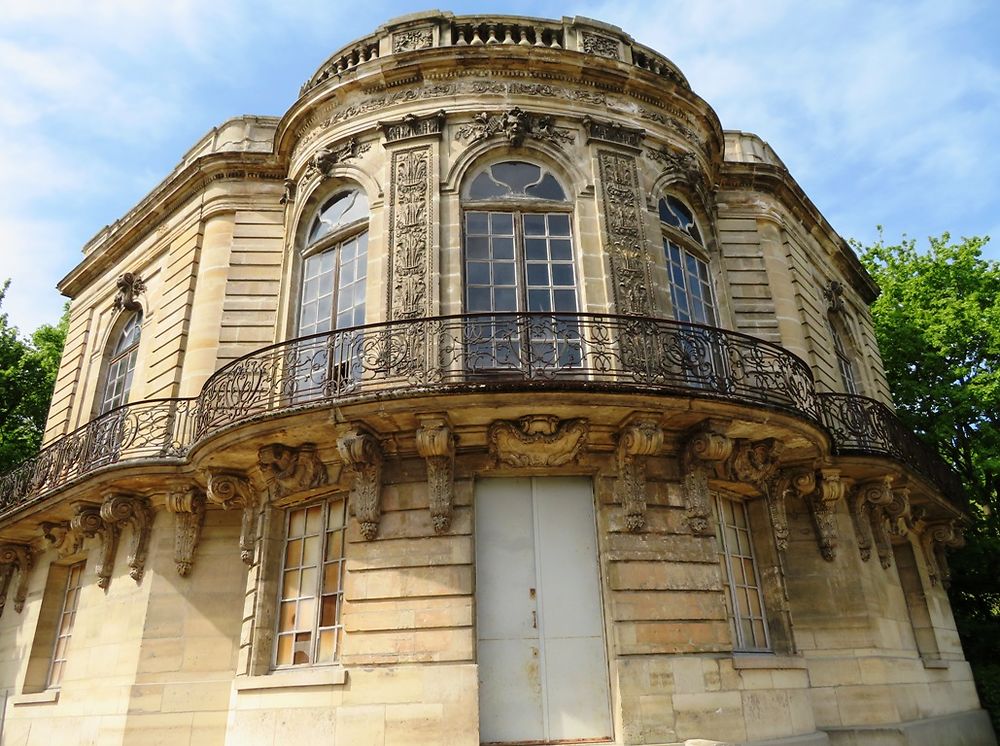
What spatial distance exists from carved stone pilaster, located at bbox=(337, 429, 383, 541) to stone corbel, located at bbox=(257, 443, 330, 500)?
0.66m

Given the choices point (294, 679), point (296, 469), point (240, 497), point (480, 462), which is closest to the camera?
point (294, 679)

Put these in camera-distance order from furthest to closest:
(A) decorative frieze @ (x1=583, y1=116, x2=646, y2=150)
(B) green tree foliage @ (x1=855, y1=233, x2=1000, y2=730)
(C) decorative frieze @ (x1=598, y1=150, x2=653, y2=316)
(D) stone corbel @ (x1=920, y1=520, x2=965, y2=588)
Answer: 1. (B) green tree foliage @ (x1=855, y1=233, x2=1000, y2=730)
2. (D) stone corbel @ (x1=920, y1=520, x2=965, y2=588)
3. (A) decorative frieze @ (x1=583, y1=116, x2=646, y2=150)
4. (C) decorative frieze @ (x1=598, y1=150, x2=653, y2=316)

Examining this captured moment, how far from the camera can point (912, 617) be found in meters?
13.5

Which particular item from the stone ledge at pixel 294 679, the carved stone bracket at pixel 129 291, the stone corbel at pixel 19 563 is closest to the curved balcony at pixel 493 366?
the stone ledge at pixel 294 679

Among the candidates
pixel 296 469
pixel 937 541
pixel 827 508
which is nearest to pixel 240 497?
pixel 296 469

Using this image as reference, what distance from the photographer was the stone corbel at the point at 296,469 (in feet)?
30.9

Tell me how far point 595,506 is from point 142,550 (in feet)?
21.1

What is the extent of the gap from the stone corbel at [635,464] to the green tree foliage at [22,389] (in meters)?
16.2

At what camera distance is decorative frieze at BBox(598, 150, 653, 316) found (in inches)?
406

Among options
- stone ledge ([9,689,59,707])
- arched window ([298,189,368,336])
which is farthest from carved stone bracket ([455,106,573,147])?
stone ledge ([9,689,59,707])

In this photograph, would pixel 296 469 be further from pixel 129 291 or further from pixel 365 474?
pixel 129 291

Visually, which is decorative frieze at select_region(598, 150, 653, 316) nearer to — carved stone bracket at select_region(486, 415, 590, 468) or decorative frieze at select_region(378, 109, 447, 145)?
carved stone bracket at select_region(486, 415, 590, 468)

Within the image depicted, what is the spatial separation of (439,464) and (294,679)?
2.87m

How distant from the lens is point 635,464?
9086 millimetres
